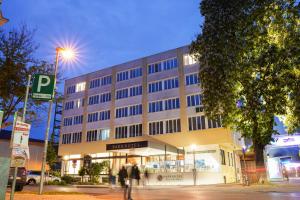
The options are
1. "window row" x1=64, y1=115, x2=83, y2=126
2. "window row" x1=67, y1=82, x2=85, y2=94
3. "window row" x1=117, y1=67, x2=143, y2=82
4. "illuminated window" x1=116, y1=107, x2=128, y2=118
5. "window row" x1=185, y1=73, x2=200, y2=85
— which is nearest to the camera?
"window row" x1=185, y1=73, x2=200, y2=85

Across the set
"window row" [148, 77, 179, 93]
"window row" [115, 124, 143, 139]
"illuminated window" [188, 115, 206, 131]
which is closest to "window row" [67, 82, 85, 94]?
"window row" [115, 124, 143, 139]

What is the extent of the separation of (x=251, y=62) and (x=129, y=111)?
24685 millimetres

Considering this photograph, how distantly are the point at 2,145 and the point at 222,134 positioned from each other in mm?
40243

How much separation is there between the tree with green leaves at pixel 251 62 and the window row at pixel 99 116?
2561cm

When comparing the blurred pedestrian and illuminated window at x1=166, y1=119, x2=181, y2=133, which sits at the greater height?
illuminated window at x1=166, y1=119, x2=181, y2=133

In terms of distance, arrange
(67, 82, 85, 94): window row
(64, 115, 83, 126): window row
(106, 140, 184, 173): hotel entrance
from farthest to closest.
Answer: (67, 82, 85, 94): window row
(64, 115, 83, 126): window row
(106, 140, 184, 173): hotel entrance

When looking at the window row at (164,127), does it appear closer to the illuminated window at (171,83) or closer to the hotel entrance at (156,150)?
the hotel entrance at (156,150)

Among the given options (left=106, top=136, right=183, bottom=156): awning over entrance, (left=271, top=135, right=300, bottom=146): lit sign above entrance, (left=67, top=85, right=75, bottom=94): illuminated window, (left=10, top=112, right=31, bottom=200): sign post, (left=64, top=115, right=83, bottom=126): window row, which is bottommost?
(left=10, top=112, right=31, bottom=200): sign post

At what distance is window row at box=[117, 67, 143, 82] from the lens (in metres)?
46.8

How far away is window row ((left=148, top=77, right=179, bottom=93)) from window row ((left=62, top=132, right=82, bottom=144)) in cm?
1509

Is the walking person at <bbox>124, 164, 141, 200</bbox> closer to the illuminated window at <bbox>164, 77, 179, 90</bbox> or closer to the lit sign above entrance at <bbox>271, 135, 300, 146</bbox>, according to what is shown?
the lit sign above entrance at <bbox>271, 135, 300, 146</bbox>

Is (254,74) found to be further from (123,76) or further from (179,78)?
(123,76)

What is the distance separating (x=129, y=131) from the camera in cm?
4481

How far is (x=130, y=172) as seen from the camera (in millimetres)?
13984
